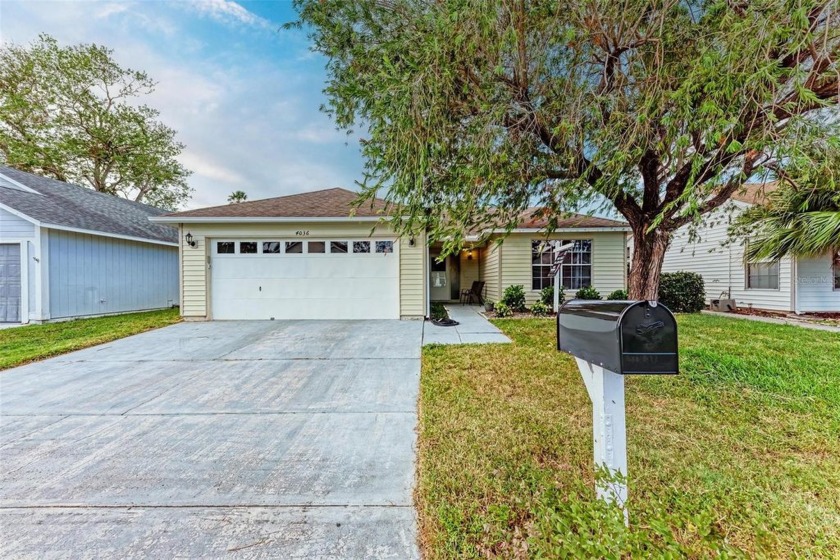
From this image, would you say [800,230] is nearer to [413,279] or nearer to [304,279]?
[413,279]

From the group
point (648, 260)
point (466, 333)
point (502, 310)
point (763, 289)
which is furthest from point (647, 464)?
point (763, 289)

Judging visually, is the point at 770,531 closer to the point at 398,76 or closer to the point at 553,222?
the point at 553,222

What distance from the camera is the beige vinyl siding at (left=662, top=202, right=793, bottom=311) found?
9656mm

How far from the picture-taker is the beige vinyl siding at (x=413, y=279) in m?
8.73

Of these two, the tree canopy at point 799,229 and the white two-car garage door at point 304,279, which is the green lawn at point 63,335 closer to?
the white two-car garage door at point 304,279

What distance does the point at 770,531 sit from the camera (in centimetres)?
172

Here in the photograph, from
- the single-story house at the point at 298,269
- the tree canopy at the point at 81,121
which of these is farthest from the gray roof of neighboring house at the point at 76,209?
the tree canopy at the point at 81,121

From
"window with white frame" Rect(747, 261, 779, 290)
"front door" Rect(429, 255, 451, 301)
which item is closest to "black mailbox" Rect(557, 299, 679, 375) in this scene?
"window with white frame" Rect(747, 261, 779, 290)

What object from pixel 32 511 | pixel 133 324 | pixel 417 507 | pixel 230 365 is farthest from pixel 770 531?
pixel 133 324

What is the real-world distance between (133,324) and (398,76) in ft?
29.7

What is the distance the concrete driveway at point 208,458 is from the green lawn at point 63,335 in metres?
0.90

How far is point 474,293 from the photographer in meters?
13.2

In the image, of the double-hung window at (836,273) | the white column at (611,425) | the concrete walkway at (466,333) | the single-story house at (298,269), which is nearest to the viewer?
the white column at (611,425)

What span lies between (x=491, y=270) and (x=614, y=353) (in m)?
10.3
